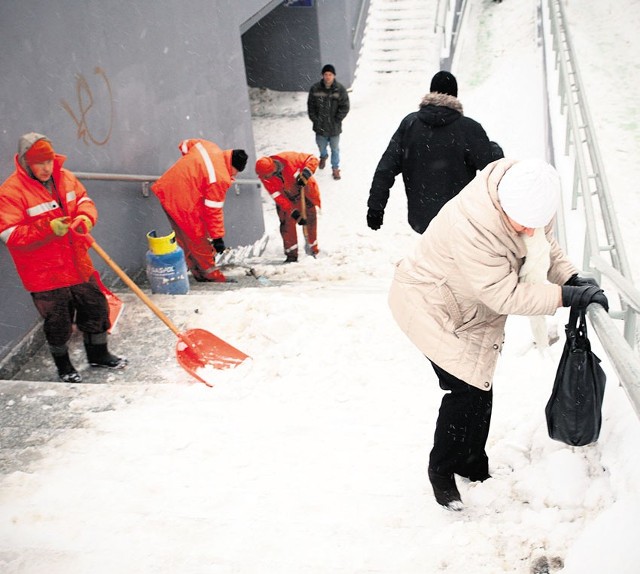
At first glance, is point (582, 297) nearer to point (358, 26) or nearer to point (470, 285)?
point (470, 285)

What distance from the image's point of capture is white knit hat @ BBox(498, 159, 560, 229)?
2.45m

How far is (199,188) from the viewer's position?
6590 millimetres

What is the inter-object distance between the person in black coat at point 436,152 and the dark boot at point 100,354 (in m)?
2.08

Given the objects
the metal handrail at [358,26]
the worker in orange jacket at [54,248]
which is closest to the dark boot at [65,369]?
the worker in orange jacket at [54,248]

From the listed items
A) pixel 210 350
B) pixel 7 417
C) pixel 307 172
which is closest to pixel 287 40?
pixel 307 172

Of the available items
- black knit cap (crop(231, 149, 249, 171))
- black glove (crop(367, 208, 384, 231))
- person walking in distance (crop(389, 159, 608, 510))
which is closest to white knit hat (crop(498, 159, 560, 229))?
person walking in distance (crop(389, 159, 608, 510))

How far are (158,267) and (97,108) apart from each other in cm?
142

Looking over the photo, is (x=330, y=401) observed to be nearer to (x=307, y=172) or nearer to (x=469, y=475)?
(x=469, y=475)

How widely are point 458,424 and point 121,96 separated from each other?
15.5ft

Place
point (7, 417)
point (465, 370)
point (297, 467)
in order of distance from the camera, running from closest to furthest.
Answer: point (465, 370) < point (297, 467) < point (7, 417)

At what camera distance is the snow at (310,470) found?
277 centimetres

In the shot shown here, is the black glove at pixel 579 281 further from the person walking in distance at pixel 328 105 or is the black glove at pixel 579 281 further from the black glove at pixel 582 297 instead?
the person walking in distance at pixel 328 105

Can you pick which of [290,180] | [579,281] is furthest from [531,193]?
[290,180]

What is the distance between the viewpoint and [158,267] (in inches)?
242
